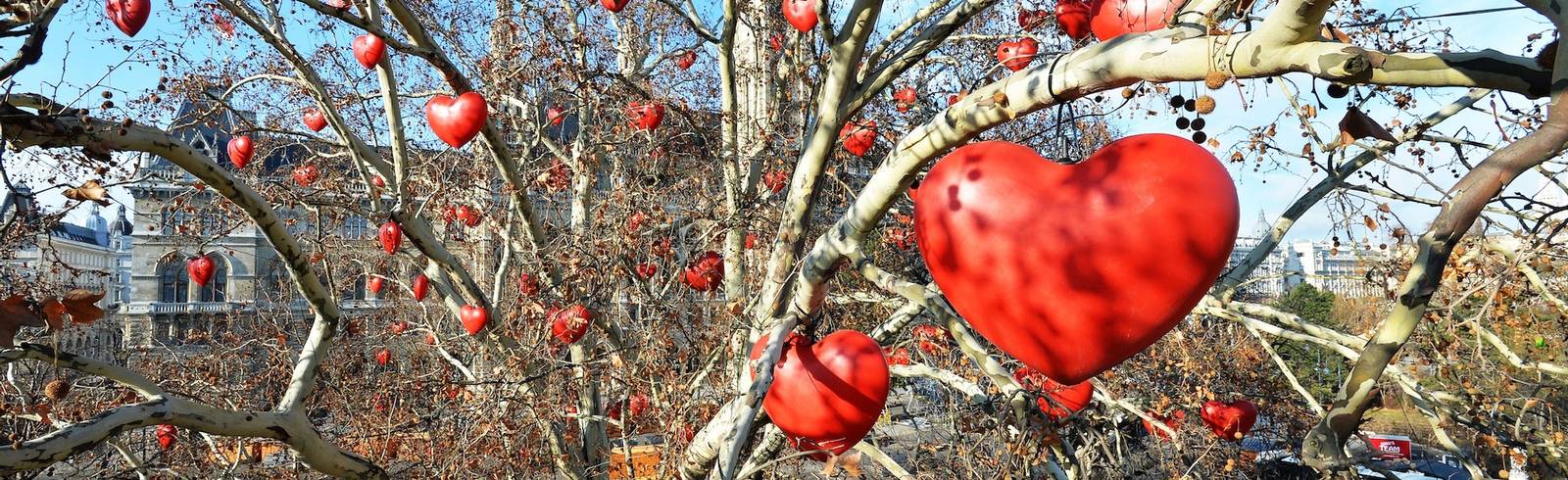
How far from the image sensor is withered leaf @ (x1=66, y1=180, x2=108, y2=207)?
230 centimetres

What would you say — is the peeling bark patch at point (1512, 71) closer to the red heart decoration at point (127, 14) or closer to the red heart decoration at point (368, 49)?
the red heart decoration at point (368, 49)

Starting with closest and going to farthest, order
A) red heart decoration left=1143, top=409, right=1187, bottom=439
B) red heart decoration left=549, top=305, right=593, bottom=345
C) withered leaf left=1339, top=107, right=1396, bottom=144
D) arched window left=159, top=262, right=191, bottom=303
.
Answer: withered leaf left=1339, top=107, right=1396, bottom=144
red heart decoration left=1143, top=409, right=1187, bottom=439
red heart decoration left=549, top=305, right=593, bottom=345
arched window left=159, top=262, right=191, bottom=303

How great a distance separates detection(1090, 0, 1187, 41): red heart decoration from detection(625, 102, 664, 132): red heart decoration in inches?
114

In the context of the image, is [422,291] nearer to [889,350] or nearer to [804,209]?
[889,350]

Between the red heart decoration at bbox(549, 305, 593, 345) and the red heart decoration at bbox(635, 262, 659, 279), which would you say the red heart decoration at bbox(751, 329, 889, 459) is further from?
the red heart decoration at bbox(635, 262, 659, 279)

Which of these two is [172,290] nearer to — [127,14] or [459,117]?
[127,14]

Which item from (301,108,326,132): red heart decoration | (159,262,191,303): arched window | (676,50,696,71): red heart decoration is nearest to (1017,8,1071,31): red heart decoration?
(676,50,696,71): red heart decoration

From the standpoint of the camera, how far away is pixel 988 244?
1585 mm

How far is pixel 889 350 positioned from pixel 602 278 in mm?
1687

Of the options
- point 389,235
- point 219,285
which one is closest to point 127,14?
point 389,235

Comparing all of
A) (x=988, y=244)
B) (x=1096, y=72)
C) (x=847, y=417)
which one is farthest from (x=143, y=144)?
(x=1096, y=72)

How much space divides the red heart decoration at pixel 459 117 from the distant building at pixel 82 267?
1399mm

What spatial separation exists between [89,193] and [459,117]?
53.5 inches

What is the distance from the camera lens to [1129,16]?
2.01 metres
